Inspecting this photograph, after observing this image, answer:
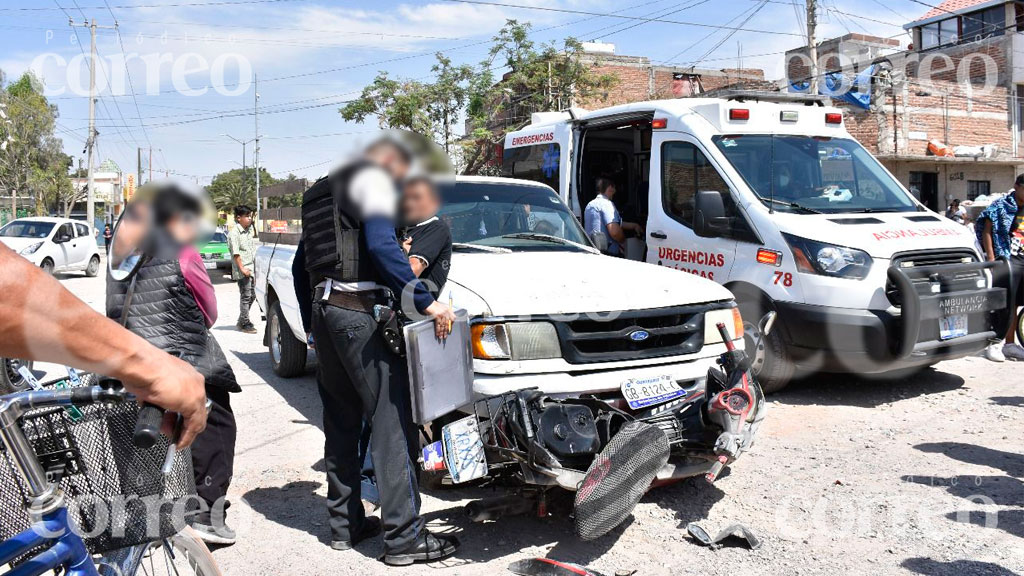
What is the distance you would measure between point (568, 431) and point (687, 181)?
3.96 meters

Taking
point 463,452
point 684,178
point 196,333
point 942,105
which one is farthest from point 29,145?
point 463,452

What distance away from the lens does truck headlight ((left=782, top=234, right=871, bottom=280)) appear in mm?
6000

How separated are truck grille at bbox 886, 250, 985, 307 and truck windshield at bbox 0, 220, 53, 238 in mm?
20450

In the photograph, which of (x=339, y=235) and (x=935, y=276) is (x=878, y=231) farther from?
(x=339, y=235)

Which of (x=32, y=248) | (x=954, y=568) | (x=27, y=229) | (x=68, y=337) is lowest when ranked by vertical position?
(x=954, y=568)

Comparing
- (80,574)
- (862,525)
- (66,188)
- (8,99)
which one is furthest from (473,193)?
(66,188)

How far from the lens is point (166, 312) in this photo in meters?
3.87

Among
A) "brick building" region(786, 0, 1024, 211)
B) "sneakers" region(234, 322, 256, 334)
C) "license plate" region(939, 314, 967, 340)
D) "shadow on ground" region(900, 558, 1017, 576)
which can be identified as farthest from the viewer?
"brick building" region(786, 0, 1024, 211)

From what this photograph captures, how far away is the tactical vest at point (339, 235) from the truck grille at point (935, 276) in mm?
4193

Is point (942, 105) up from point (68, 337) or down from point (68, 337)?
up

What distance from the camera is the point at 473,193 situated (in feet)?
19.5

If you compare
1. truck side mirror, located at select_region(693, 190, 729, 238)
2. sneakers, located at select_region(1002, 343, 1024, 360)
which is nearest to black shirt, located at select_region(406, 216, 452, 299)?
truck side mirror, located at select_region(693, 190, 729, 238)

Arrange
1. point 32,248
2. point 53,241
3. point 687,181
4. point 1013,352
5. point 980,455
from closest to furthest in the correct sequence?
point 980,455
point 687,181
point 1013,352
point 32,248
point 53,241

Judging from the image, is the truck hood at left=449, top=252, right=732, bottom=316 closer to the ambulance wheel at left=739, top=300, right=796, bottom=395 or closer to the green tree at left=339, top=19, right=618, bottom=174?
the ambulance wheel at left=739, top=300, right=796, bottom=395
